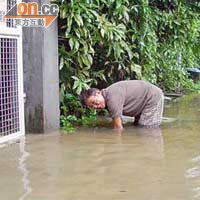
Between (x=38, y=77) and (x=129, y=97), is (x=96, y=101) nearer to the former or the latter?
(x=129, y=97)

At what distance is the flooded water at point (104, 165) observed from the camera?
374 cm

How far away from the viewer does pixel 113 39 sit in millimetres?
7195

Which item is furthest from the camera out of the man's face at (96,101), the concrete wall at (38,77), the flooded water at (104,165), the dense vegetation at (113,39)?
the dense vegetation at (113,39)

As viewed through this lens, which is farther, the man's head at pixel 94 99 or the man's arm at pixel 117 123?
the man's arm at pixel 117 123

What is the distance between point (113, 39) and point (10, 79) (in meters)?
1.92

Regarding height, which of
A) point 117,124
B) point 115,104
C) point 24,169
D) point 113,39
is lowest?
point 24,169

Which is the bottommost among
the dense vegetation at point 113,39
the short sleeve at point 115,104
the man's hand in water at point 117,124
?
the man's hand in water at point 117,124

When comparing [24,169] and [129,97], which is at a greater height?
[129,97]

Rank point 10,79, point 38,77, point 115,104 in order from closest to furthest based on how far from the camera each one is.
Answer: point 10,79, point 115,104, point 38,77

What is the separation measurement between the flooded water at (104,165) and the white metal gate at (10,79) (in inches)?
10.9

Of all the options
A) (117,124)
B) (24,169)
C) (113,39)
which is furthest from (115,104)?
(24,169)

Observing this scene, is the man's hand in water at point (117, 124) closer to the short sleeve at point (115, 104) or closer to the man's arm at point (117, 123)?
the man's arm at point (117, 123)

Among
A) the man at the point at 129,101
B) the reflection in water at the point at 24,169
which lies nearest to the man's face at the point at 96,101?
the man at the point at 129,101

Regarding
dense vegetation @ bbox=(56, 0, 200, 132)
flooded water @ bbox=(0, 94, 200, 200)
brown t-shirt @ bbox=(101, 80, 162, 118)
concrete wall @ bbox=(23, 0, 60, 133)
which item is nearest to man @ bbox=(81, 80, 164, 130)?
brown t-shirt @ bbox=(101, 80, 162, 118)
